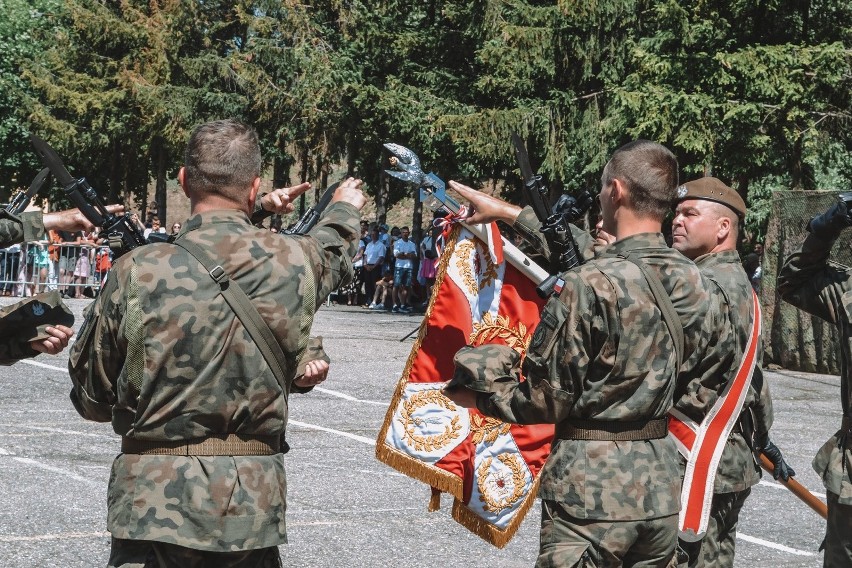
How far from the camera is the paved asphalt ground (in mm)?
6887

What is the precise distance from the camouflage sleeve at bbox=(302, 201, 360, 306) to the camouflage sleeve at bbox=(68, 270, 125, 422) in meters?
0.66

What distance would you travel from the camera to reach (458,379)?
4234 millimetres

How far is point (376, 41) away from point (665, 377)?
2925 cm

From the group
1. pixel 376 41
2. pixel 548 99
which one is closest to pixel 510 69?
pixel 548 99

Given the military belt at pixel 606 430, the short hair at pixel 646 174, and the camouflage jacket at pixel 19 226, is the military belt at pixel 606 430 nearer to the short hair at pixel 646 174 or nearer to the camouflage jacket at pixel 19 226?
the short hair at pixel 646 174

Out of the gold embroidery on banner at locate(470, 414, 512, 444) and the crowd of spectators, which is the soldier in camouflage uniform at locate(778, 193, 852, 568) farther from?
the crowd of spectators

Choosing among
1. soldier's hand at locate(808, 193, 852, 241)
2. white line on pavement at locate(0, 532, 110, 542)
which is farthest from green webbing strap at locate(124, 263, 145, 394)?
white line on pavement at locate(0, 532, 110, 542)

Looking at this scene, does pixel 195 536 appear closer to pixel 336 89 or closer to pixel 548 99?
pixel 548 99

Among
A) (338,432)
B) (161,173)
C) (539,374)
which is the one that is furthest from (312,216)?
(161,173)

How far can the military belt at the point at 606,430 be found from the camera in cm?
412

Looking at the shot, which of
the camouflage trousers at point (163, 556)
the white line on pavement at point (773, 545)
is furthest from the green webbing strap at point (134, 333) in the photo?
the white line on pavement at point (773, 545)

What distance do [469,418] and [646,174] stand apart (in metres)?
2.16

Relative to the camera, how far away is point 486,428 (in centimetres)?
594

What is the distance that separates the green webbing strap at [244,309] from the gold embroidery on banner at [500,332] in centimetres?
219
